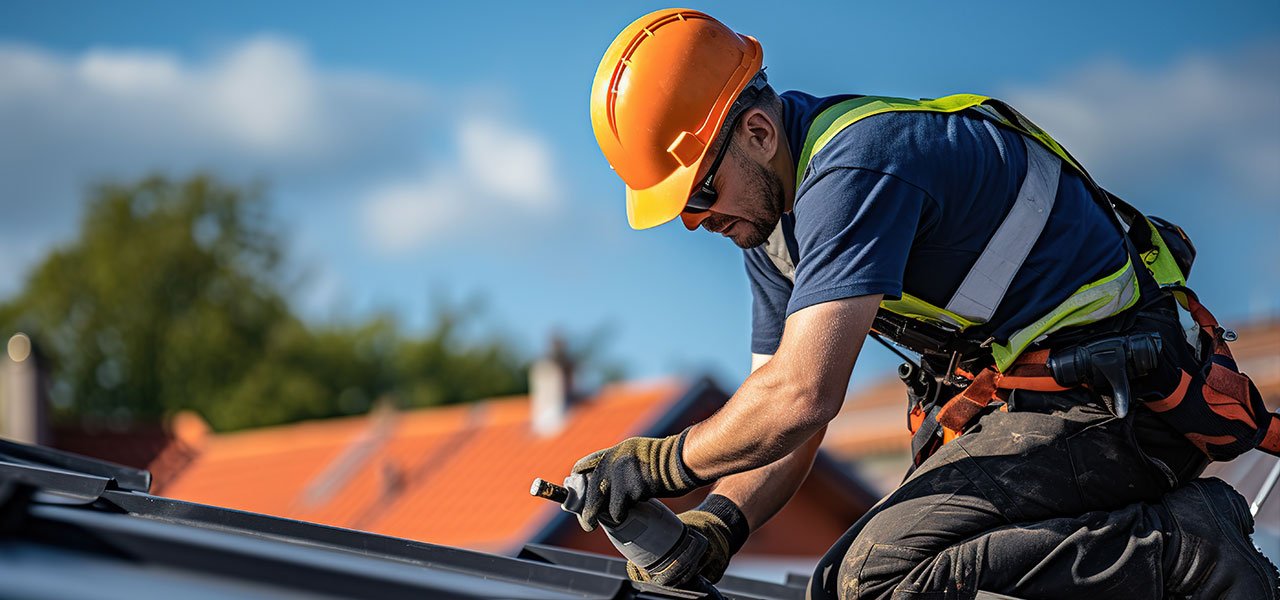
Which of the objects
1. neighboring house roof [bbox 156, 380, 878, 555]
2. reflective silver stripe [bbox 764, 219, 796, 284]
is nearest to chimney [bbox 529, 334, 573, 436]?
neighboring house roof [bbox 156, 380, 878, 555]

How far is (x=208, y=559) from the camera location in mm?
2146

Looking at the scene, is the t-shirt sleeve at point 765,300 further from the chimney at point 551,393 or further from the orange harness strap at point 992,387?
the chimney at point 551,393

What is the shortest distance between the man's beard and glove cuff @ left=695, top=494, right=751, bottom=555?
0.71m

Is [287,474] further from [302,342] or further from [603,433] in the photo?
[302,342]

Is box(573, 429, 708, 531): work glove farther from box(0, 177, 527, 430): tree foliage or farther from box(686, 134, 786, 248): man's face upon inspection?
box(0, 177, 527, 430): tree foliage

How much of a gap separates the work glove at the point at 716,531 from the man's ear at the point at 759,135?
0.85 m

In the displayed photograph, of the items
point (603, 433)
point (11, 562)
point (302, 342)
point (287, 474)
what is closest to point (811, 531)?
point (603, 433)

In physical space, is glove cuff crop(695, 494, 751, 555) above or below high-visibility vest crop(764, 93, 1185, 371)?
below

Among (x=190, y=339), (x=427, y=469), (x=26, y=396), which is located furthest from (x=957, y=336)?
(x=190, y=339)

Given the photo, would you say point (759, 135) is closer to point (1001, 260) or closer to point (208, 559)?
point (1001, 260)

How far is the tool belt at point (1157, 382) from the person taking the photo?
9.82ft

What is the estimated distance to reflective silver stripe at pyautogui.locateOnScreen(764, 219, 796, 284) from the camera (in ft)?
11.2

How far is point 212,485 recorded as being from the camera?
76.7 ft

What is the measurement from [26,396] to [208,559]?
17.4m
